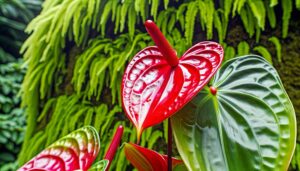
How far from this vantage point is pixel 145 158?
531mm

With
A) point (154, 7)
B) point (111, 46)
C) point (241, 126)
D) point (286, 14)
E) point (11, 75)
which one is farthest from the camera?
point (11, 75)

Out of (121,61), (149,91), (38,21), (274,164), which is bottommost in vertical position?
(274,164)

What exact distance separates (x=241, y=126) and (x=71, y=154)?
0.73 ft

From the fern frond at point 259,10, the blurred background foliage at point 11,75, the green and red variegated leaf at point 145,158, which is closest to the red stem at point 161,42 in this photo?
the green and red variegated leaf at point 145,158

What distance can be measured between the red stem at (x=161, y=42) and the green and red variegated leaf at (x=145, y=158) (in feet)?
0.41

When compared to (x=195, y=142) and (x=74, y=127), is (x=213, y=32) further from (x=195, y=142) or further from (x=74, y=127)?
(x=195, y=142)

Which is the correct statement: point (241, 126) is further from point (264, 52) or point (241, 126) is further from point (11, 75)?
point (11, 75)

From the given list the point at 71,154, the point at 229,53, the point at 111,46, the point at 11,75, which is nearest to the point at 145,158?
the point at 71,154

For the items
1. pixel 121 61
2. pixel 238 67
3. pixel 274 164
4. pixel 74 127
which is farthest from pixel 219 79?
pixel 74 127

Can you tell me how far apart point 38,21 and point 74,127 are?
486 millimetres

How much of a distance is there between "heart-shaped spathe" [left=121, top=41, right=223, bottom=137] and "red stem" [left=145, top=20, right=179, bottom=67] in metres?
0.01

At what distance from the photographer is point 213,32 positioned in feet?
3.67

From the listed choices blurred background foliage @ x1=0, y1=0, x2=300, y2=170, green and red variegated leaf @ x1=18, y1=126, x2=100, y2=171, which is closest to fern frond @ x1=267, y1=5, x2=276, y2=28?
blurred background foliage @ x1=0, y1=0, x2=300, y2=170

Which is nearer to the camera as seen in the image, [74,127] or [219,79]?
[219,79]
